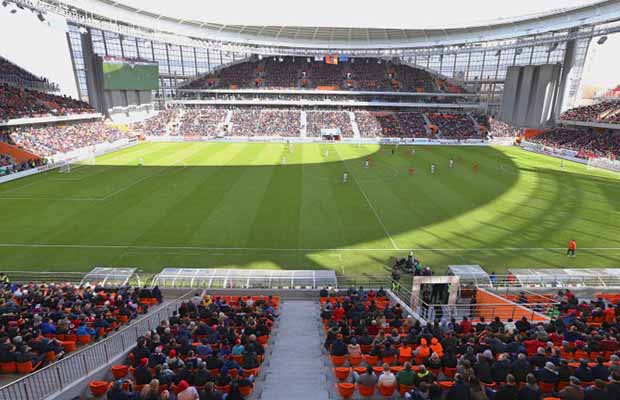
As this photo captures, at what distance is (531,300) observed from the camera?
1504 cm

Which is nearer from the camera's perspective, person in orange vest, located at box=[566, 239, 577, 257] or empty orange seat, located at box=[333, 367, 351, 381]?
empty orange seat, located at box=[333, 367, 351, 381]

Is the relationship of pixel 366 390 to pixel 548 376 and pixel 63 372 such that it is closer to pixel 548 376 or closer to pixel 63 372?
pixel 548 376

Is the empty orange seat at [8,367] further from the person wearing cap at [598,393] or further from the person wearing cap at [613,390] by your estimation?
the person wearing cap at [613,390]

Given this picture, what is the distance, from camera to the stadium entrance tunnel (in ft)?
66.1

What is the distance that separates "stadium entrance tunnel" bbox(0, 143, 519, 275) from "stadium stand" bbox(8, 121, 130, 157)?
19.6 feet

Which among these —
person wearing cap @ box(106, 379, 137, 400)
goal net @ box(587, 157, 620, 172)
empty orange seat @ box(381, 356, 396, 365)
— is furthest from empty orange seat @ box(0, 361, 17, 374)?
goal net @ box(587, 157, 620, 172)

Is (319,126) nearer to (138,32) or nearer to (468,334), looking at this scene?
(138,32)

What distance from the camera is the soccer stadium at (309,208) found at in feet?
27.2

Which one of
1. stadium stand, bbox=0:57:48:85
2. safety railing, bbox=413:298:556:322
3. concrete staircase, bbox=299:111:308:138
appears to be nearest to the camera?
safety railing, bbox=413:298:556:322

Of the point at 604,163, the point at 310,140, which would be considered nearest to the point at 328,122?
the point at 310,140

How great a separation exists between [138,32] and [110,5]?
20.2 feet

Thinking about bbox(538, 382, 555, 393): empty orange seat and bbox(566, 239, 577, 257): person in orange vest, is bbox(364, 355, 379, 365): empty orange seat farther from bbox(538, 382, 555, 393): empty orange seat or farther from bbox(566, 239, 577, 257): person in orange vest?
bbox(566, 239, 577, 257): person in orange vest

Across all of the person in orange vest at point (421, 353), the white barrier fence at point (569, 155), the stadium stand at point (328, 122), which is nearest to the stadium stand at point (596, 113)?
the white barrier fence at point (569, 155)

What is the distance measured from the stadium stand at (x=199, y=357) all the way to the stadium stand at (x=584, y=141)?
176ft
